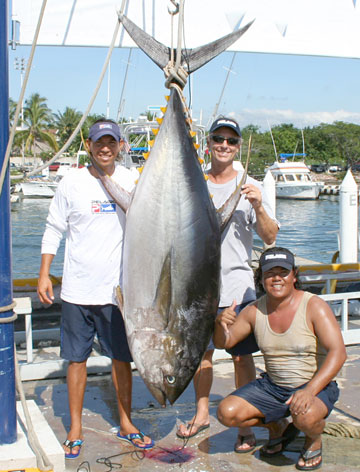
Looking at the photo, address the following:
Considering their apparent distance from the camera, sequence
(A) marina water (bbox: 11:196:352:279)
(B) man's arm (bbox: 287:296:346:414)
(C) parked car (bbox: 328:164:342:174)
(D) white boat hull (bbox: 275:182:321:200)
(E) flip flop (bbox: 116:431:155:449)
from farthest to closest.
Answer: (C) parked car (bbox: 328:164:342:174)
(D) white boat hull (bbox: 275:182:321:200)
(A) marina water (bbox: 11:196:352:279)
(E) flip flop (bbox: 116:431:155:449)
(B) man's arm (bbox: 287:296:346:414)

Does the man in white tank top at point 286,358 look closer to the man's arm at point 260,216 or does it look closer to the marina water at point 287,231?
the man's arm at point 260,216

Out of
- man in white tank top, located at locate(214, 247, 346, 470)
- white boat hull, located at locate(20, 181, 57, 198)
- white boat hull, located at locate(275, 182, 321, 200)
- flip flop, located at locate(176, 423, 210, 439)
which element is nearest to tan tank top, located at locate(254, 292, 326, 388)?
man in white tank top, located at locate(214, 247, 346, 470)

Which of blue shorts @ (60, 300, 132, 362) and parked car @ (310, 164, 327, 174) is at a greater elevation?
parked car @ (310, 164, 327, 174)

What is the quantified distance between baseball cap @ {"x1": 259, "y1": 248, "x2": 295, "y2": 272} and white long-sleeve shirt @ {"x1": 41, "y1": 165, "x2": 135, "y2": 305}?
0.69 meters

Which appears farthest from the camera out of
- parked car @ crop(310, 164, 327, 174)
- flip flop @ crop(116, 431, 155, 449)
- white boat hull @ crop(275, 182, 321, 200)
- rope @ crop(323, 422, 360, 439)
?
parked car @ crop(310, 164, 327, 174)

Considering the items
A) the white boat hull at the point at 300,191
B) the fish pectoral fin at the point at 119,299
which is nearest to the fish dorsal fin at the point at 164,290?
the fish pectoral fin at the point at 119,299

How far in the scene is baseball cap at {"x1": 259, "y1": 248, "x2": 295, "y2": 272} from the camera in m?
2.55

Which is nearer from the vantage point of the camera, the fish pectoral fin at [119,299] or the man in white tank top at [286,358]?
the fish pectoral fin at [119,299]

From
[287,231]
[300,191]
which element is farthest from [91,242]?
[300,191]

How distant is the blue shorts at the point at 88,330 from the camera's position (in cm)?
272

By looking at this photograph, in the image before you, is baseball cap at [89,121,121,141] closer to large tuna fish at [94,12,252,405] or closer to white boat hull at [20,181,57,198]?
large tuna fish at [94,12,252,405]

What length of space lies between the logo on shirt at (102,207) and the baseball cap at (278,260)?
0.75m

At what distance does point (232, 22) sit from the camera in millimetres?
3516

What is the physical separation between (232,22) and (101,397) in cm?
242
